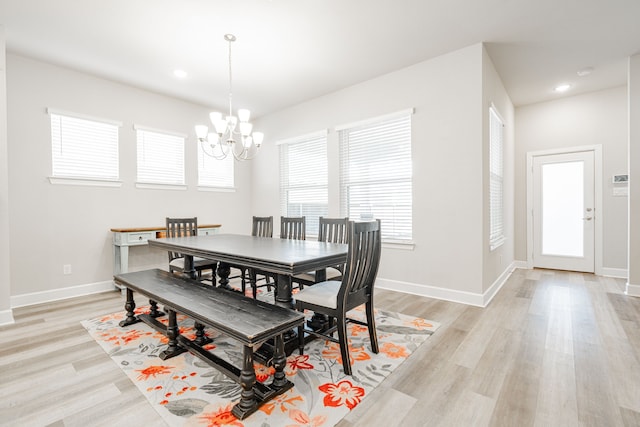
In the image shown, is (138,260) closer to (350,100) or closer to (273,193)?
(273,193)

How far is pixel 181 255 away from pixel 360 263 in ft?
8.50

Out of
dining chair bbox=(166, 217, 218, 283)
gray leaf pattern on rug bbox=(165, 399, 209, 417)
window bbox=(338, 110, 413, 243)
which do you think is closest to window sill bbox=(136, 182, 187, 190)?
dining chair bbox=(166, 217, 218, 283)

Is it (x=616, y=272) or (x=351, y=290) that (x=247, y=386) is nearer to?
(x=351, y=290)

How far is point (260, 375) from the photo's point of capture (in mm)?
1938

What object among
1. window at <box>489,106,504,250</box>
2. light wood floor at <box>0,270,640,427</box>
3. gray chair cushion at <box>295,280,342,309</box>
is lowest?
light wood floor at <box>0,270,640,427</box>

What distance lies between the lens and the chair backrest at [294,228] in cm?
355

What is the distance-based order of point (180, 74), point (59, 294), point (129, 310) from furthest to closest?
point (180, 74)
point (59, 294)
point (129, 310)

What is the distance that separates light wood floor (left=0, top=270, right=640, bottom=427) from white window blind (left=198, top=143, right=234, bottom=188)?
260 centimetres

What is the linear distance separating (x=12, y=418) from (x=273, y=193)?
4.27 meters

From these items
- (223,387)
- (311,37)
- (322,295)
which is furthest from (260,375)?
(311,37)

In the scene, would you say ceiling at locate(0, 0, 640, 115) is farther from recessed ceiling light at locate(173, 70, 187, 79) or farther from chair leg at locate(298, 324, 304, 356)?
chair leg at locate(298, 324, 304, 356)

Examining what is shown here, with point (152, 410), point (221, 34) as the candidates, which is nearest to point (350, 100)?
point (221, 34)

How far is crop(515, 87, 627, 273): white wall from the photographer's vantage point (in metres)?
4.50

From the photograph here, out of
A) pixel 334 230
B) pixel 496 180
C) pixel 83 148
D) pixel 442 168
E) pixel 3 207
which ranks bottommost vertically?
pixel 334 230
